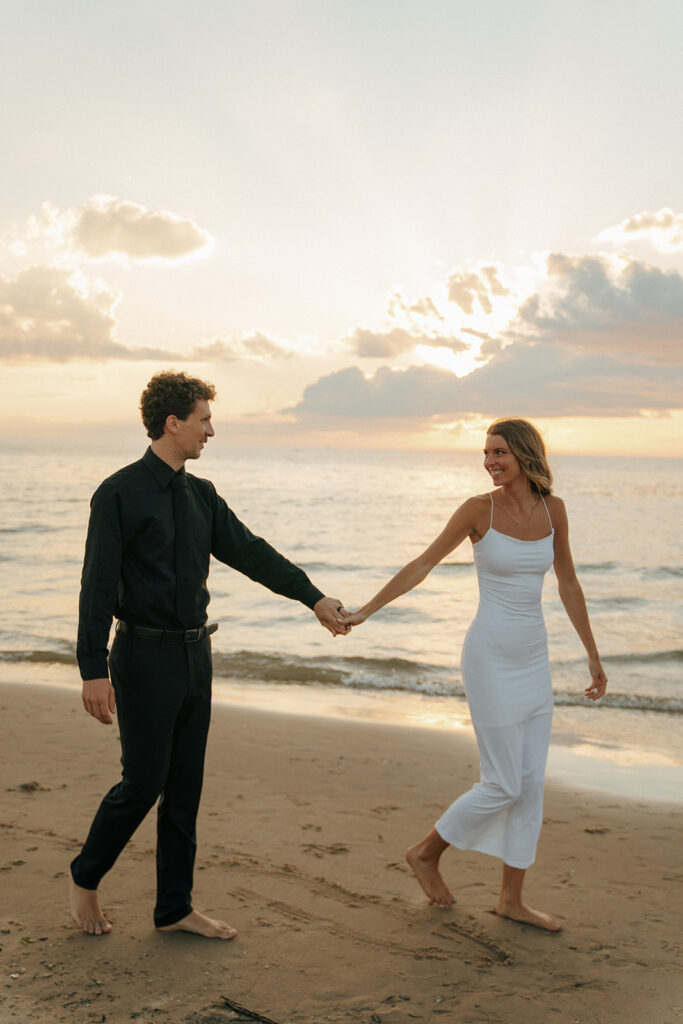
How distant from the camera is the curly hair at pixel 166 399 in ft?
11.6

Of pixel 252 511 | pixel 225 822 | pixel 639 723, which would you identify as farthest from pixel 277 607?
pixel 252 511

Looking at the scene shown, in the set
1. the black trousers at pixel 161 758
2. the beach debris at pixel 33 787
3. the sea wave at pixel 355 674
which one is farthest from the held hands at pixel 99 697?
the sea wave at pixel 355 674

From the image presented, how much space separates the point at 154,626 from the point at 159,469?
0.65 meters

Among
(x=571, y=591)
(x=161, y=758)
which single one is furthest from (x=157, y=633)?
(x=571, y=591)

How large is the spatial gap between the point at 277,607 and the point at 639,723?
8.34 meters

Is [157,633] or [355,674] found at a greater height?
[157,633]

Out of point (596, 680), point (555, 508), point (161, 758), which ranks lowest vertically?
point (161, 758)

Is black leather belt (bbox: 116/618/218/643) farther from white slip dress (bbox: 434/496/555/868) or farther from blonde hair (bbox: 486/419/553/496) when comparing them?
blonde hair (bbox: 486/419/553/496)

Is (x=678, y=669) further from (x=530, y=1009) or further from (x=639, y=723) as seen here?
(x=530, y=1009)

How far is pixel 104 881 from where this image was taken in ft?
14.5

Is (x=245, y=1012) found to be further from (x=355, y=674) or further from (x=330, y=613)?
(x=355, y=674)

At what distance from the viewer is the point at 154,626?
3.49 m

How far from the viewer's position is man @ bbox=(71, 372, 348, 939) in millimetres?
3389

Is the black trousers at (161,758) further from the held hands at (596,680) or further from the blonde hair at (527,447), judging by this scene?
the held hands at (596,680)
